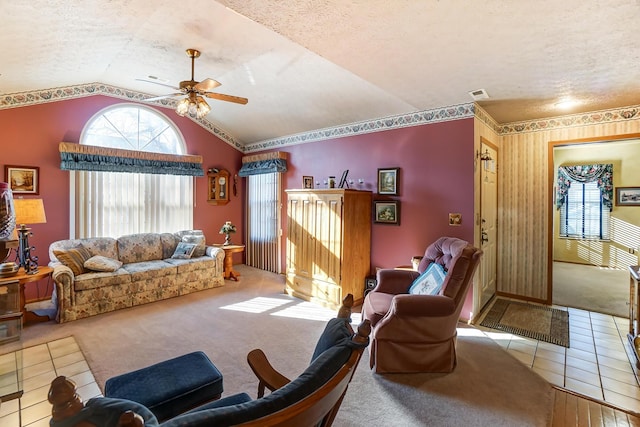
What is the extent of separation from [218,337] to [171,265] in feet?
6.05

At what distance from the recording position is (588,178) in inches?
268

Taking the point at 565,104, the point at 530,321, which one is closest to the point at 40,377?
the point at 530,321

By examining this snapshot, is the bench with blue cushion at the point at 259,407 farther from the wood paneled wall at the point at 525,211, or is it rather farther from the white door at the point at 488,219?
the wood paneled wall at the point at 525,211

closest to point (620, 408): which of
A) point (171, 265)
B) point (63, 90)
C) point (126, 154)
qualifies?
point (171, 265)

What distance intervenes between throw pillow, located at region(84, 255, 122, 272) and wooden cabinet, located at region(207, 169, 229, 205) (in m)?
2.25

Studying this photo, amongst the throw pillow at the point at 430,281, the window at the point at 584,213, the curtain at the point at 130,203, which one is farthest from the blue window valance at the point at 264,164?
the window at the point at 584,213

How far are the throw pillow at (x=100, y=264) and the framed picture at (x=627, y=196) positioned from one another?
9344mm

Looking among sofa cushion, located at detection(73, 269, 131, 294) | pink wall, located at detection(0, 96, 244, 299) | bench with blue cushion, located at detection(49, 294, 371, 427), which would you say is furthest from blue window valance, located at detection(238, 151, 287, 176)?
bench with blue cushion, located at detection(49, 294, 371, 427)

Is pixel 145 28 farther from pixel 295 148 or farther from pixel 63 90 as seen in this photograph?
pixel 295 148

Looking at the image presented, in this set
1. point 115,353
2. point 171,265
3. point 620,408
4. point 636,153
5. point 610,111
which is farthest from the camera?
point 636,153

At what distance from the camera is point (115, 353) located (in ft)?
9.59

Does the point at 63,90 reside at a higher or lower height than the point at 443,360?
higher

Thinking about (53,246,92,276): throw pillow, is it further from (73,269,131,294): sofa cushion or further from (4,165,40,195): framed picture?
(4,165,40,195): framed picture

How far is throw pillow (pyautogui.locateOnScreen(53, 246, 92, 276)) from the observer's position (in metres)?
3.91
